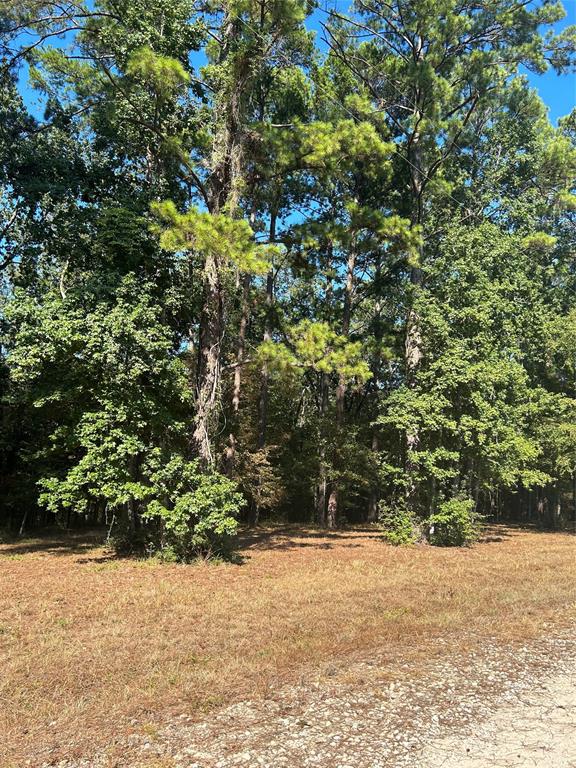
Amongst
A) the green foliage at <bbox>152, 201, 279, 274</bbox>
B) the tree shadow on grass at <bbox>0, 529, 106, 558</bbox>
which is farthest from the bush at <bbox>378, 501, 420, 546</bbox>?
the green foliage at <bbox>152, 201, 279, 274</bbox>

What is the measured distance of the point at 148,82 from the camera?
10.2 meters

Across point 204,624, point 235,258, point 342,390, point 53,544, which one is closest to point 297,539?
point 342,390

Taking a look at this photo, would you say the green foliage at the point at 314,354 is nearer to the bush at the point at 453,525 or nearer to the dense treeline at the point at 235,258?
the dense treeline at the point at 235,258

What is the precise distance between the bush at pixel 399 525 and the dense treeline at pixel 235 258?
10cm

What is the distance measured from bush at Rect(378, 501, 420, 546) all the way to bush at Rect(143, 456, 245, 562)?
588 centimetres

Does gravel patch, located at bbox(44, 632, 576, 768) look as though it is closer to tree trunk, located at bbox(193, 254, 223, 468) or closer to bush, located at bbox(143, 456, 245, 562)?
bush, located at bbox(143, 456, 245, 562)

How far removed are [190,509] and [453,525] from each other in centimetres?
819

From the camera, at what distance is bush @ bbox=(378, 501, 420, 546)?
47.1 ft

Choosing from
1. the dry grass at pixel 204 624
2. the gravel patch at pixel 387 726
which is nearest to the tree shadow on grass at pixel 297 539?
the dry grass at pixel 204 624

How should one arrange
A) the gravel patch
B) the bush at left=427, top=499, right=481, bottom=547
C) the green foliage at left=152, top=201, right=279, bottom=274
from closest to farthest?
the gravel patch
the green foliage at left=152, top=201, right=279, bottom=274
the bush at left=427, top=499, right=481, bottom=547

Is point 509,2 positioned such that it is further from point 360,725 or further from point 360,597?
point 360,725

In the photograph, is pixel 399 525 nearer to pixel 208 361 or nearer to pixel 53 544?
pixel 208 361

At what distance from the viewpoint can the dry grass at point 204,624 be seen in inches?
141

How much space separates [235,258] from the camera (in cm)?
972
